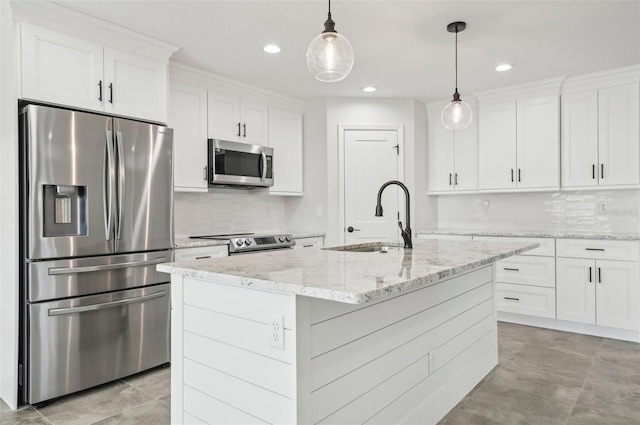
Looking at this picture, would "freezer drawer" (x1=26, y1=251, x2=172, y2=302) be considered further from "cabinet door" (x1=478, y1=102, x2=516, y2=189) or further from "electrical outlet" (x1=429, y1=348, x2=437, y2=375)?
"cabinet door" (x1=478, y1=102, x2=516, y2=189)

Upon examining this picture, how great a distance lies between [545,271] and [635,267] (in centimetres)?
70

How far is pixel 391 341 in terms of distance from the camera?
189 cm

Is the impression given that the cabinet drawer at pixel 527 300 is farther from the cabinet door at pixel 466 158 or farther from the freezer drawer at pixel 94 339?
the freezer drawer at pixel 94 339

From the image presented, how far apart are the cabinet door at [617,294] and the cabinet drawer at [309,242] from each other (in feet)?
8.84

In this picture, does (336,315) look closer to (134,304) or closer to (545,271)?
(134,304)

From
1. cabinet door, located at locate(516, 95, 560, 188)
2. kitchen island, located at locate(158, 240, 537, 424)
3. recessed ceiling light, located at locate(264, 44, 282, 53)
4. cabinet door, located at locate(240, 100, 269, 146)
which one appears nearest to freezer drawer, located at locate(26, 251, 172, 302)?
kitchen island, located at locate(158, 240, 537, 424)

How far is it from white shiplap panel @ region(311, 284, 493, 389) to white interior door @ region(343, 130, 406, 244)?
6.38ft

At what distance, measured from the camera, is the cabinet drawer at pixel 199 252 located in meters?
3.28

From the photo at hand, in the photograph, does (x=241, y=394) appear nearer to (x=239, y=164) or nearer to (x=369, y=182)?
(x=239, y=164)

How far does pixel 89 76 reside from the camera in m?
2.79

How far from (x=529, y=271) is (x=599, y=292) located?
60 centimetres

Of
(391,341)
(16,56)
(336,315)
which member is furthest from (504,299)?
(16,56)

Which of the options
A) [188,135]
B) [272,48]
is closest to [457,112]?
[272,48]

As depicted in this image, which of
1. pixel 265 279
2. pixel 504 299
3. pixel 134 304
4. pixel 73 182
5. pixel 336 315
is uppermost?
pixel 73 182
